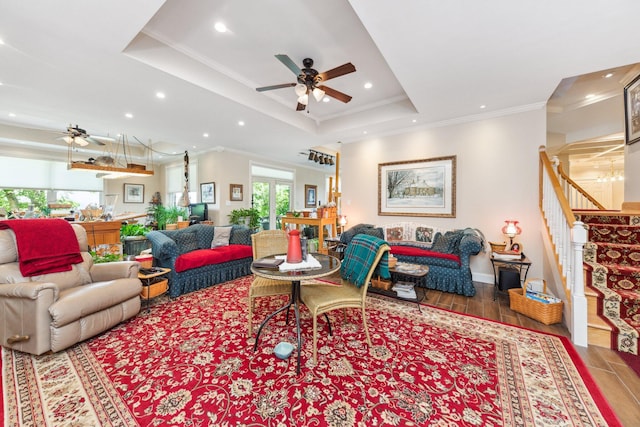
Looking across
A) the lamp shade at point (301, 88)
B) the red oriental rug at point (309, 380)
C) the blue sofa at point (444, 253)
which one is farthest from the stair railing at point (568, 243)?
the lamp shade at point (301, 88)

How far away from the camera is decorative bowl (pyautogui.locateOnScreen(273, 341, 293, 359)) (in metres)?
1.91

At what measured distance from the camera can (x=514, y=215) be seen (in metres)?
3.79

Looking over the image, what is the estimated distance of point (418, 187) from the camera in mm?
4582

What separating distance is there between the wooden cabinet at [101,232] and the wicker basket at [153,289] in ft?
4.48

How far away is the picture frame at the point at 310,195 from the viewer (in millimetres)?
8920

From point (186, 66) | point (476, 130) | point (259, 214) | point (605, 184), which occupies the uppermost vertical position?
point (186, 66)

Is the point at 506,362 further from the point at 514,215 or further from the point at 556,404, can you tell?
the point at 514,215

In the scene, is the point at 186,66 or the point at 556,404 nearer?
the point at 556,404

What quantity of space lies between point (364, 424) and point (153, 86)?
401cm

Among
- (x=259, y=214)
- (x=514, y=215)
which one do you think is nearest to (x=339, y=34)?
(x=514, y=215)

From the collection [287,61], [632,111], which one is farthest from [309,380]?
[632,111]

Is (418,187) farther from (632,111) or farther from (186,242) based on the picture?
(186,242)

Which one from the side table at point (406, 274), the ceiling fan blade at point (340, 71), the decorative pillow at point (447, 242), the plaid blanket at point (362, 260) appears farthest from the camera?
the decorative pillow at point (447, 242)

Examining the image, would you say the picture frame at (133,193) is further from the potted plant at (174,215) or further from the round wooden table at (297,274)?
the round wooden table at (297,274)
